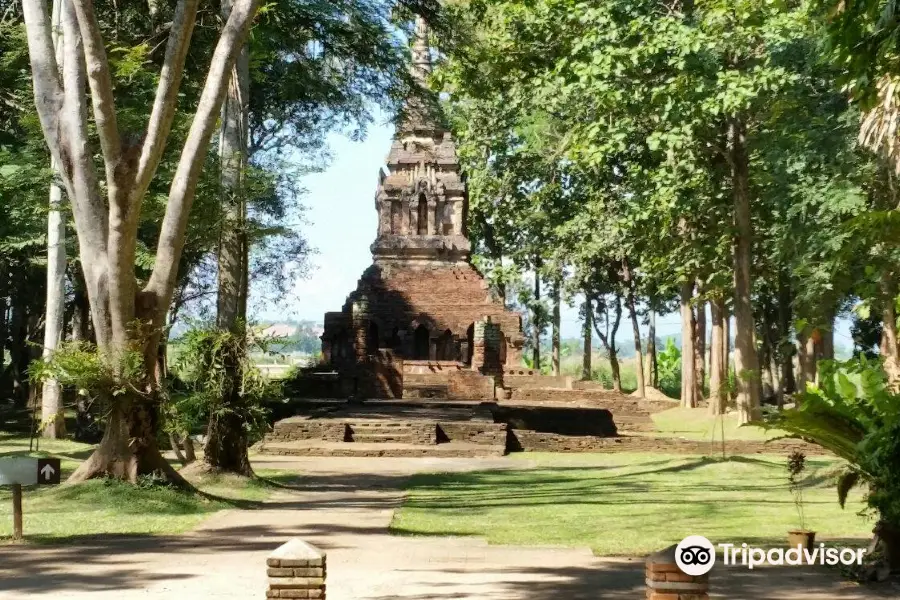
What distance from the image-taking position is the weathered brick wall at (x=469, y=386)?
113 ft

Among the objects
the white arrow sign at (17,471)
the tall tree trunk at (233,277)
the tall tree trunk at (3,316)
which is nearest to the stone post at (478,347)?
the tall tree trunk at (3,316)

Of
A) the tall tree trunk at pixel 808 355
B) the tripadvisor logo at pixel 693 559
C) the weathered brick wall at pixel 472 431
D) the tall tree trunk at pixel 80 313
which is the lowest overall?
the weathered brick wall at pixel 472 431

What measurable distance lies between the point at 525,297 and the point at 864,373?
129 ft

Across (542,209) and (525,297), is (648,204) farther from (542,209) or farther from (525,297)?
(525,297)

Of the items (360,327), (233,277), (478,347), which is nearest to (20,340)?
(360,327)

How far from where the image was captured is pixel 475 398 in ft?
113

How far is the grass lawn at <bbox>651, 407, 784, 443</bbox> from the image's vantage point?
26.6m

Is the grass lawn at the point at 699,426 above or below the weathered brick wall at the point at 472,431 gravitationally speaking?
below

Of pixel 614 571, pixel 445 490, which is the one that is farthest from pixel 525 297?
pixel 614 571

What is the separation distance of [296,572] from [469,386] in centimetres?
2846

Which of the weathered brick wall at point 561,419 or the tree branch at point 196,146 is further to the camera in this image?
the weathered brick wall at point 561,419

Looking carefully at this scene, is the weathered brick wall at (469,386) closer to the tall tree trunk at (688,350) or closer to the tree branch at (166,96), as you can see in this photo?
the tall tree trunk at (688,350)

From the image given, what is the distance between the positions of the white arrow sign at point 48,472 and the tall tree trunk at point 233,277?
4807 millimetres

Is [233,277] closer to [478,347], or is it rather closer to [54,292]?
[54,292]
